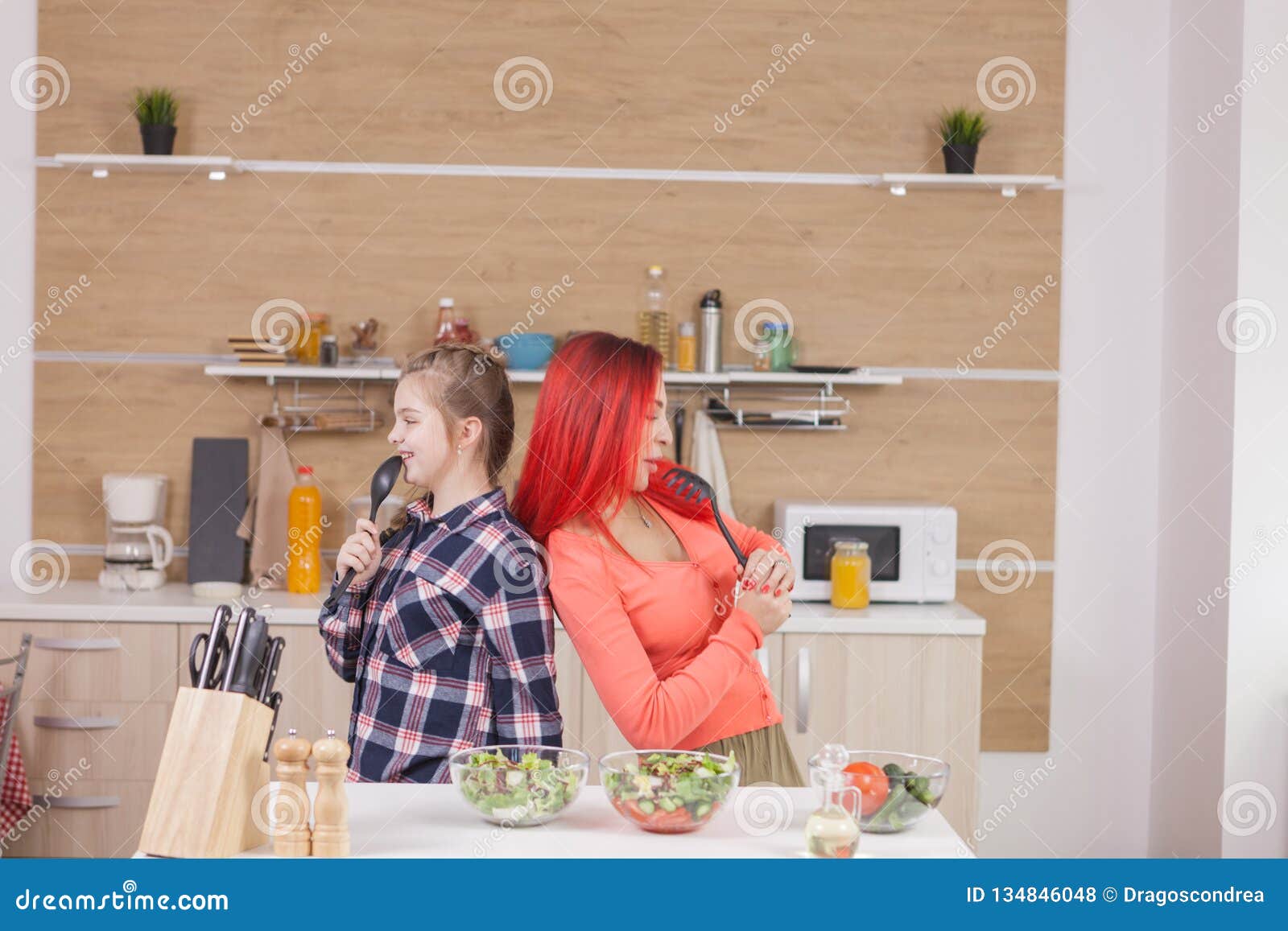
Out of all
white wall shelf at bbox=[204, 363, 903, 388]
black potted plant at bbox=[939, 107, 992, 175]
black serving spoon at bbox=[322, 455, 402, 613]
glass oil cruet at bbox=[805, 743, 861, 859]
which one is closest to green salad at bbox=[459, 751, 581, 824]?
glass oil cruet at bbox=[805, 743, 861, 859]

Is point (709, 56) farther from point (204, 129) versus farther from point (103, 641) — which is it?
point (103, 641)

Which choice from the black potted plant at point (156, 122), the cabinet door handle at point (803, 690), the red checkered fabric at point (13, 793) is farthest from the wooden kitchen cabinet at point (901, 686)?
the black potted plant at point (156, 122)

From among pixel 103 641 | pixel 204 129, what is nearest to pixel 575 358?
pixel 103 641

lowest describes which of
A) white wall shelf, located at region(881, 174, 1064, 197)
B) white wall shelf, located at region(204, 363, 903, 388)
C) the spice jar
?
white wall shelf, located at region(204, 363, 903, 388)

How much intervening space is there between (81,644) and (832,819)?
2.25 m

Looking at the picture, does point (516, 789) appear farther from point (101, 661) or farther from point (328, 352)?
point (328, 352)

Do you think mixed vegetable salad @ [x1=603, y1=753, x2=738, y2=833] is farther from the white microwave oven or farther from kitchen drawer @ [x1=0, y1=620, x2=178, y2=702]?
kitchen drawer @ [x1=0, y1=620, x2=178, y2=702]

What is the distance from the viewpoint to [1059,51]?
326 centimetres

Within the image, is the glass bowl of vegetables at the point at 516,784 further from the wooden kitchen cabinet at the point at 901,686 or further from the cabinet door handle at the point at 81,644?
the cabinet door handle at the point at 81,644

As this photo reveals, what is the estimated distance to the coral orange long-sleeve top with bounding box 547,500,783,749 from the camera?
147 centimetres

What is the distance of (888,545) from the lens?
9.96 feet

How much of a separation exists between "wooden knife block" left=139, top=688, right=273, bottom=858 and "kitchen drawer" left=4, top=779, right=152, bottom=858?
1.91 meters

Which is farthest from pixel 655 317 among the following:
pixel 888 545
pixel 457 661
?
pixel 457 661
